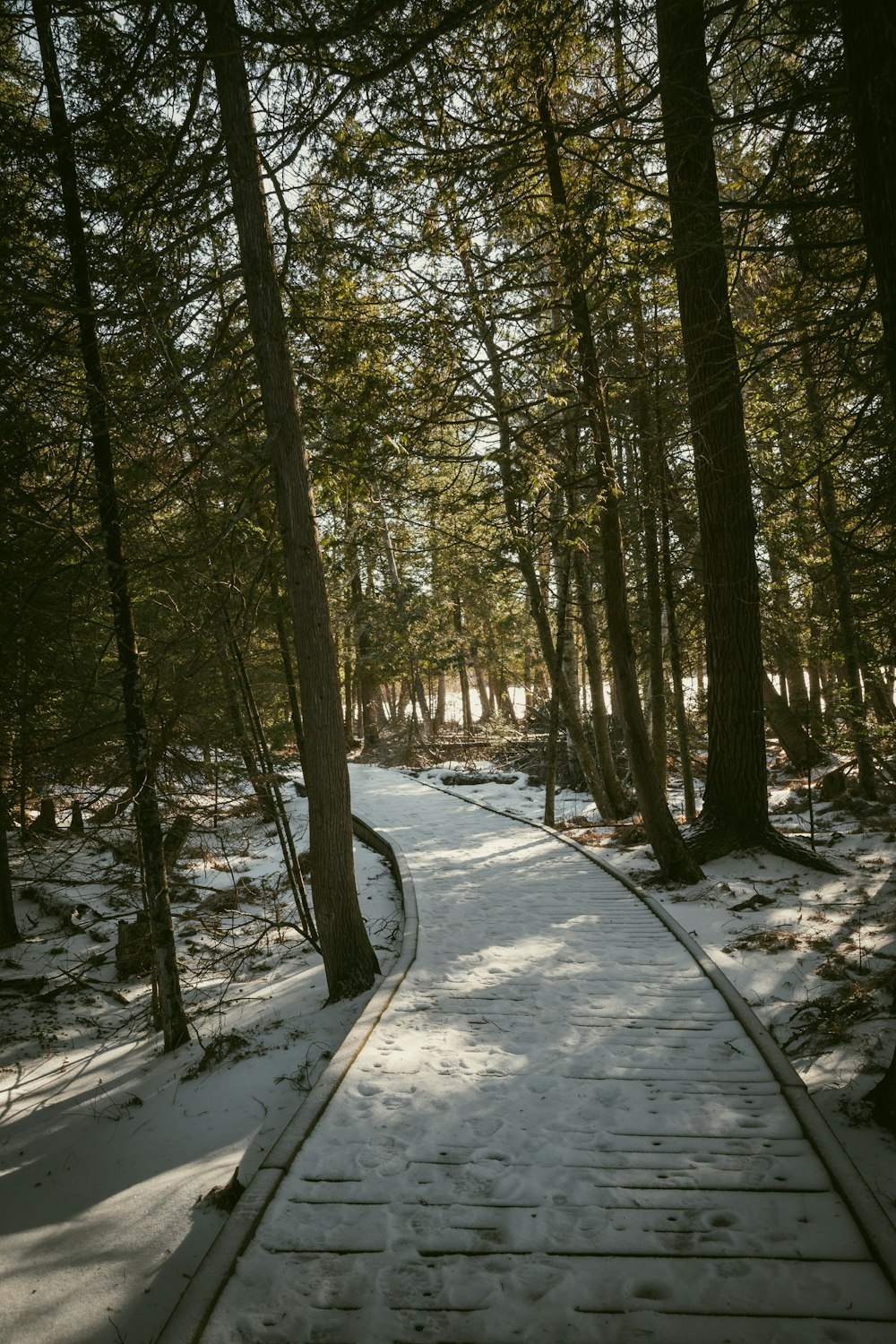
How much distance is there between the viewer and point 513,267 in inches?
316

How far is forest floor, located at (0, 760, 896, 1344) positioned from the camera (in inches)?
149

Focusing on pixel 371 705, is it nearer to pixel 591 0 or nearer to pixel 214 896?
pixel 214 896

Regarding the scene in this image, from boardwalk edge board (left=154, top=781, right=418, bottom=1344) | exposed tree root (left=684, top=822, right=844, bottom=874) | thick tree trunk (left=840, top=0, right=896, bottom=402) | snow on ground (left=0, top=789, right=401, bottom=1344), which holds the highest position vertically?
thick tree trunk (left=840, top=0, right=896, bottom=402)

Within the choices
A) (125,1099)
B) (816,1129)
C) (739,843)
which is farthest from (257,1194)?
(739,843)

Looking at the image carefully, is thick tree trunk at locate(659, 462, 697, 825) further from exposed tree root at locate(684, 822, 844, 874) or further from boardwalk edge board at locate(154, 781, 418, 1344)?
boardwalk edge board at locate(154, 781, 418, 1344)

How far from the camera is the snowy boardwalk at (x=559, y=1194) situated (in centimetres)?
249

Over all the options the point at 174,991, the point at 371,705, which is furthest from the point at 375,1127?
the point at 371,705

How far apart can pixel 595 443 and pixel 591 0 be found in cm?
377

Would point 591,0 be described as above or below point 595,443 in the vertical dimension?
above

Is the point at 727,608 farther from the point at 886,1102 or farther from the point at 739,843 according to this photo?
the point at 886,1102

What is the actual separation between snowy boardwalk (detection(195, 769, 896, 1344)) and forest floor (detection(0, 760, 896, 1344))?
25.4 inches

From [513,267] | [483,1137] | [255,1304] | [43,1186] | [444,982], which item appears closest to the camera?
[255,1304]

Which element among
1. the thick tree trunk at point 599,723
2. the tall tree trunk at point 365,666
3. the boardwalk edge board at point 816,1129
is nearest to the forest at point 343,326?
the boardwalk edge board at point 816,1129

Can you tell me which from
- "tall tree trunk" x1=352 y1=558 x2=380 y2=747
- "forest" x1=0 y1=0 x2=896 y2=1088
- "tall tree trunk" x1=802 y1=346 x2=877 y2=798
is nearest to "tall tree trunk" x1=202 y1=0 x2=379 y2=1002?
"forest" x1=0 y1=0 x2=896 y2=1088
